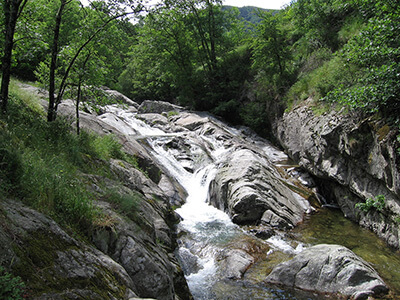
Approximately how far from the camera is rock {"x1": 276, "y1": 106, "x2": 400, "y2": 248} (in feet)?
26.1

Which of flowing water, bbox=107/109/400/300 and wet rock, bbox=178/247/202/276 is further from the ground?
flowing water, bbox=107/109/400/300

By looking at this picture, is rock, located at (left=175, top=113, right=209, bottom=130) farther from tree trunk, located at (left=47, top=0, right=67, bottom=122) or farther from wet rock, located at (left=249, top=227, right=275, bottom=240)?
tree trunk, located at (left=47, top=0, right=67, bottom=122)

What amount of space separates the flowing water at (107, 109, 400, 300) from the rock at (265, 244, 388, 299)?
289mm

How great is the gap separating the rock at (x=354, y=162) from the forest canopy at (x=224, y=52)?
811mm

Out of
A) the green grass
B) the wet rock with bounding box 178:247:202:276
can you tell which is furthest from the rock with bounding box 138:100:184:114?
the wet rock with bounding box 178:247:202:276

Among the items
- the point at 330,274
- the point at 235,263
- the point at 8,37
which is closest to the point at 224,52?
the point at 8,37

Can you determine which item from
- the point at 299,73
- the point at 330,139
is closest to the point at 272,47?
the point at 299,73

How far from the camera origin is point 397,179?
7414 mm

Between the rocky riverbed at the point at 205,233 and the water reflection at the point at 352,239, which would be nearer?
the rocky riverbed at the point at 205,233

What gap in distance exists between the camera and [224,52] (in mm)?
27125

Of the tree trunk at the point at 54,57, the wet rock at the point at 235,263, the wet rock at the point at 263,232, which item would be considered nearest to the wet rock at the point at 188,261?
the wet rock at the point at 235,263

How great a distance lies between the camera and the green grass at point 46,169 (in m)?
3.73

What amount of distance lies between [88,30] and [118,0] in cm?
147

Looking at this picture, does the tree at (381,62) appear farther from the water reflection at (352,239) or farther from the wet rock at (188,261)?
the wet rock at (188,261)
